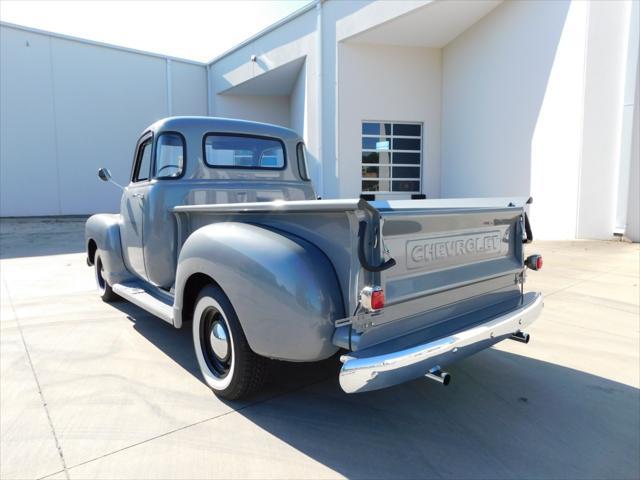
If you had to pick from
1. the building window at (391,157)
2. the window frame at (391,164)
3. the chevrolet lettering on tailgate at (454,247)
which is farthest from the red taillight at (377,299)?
the building window at (391,157)

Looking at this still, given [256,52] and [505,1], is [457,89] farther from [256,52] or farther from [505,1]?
[256,52]

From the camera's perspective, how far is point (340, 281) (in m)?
2.16

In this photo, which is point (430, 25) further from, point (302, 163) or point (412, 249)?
point (412, 249)

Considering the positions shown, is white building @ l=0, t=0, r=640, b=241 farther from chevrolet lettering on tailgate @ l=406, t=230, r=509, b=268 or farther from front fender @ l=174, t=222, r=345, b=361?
front fender @ l=174, t=222, r=345, b=361

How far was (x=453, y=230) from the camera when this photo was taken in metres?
2.56

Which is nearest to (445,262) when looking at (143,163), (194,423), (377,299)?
(377,299)

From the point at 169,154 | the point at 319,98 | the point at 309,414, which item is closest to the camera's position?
the point at 309,414

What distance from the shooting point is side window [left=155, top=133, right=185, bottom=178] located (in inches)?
152

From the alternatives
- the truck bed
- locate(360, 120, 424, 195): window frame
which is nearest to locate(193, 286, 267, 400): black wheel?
the truck bed

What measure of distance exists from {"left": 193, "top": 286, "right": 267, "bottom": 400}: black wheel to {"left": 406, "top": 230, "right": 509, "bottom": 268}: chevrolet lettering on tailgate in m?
1.04

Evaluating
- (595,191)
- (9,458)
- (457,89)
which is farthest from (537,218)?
(9,458)

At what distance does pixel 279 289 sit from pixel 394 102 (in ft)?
40.4

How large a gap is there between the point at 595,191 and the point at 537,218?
135 cm

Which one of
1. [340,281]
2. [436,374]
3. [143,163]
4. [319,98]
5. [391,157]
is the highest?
[319,98]
